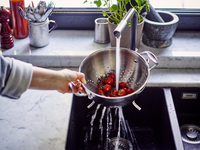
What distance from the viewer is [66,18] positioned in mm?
1508

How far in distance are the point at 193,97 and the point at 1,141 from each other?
35.9 inches

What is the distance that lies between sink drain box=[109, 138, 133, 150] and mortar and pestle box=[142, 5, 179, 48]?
1.74ft

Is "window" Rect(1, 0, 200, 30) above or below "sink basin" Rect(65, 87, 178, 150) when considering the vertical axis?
above

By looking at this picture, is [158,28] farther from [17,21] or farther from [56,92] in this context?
[17,21]

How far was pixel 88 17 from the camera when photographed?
150 cm

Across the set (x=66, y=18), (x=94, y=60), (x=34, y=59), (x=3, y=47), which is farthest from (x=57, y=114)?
(x=66, y=18)

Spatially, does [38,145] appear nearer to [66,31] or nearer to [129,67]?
[129,67]

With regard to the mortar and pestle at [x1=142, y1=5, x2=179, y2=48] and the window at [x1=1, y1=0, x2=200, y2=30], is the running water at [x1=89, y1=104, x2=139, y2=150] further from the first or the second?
the window at [x1=1, y1=0, x2=200, y2=30]

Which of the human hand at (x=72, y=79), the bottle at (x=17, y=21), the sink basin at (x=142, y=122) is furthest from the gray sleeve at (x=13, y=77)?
the bottle at (x=17, y=21)

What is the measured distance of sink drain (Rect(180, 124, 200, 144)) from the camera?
1170 mm

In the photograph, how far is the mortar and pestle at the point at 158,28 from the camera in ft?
4.12

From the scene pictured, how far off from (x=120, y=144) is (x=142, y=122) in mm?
193

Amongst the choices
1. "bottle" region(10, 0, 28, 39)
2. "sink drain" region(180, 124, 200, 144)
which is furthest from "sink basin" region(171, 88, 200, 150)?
"bottle" region(10, 0, 28, 39)

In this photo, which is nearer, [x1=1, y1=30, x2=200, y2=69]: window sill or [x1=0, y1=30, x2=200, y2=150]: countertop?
[x1=0, y1=30, x2=200, y2=150]: countertop
